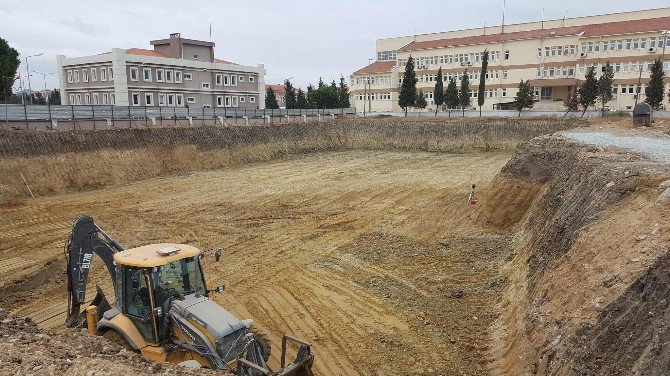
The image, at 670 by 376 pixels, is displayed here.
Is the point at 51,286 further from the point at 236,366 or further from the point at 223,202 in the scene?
the point at 223,202

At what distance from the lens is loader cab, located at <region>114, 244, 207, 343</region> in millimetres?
7633

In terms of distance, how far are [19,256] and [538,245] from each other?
16136 millimetres

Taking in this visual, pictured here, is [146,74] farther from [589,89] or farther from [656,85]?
[656,85]

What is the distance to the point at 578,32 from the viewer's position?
53812 millimetres

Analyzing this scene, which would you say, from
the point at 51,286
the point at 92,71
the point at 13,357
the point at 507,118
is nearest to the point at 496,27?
the point at 507,118

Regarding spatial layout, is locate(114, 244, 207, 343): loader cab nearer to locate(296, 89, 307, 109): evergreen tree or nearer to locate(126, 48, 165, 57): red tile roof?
locate(126, 48, 165, 57): red tile roof

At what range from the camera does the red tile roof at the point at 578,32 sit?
162 ft

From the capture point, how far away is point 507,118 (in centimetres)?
4588

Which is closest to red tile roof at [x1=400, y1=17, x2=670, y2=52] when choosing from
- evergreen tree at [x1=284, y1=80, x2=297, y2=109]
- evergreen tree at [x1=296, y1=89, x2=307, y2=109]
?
evergreen tree at [x1=296, y1=89, x2=307, y2=109]

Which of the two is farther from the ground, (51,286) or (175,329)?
(175,329)

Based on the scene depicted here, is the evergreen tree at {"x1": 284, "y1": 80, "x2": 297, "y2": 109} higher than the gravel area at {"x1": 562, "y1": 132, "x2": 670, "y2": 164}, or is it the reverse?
the evergreen tree at {"x1": 284, "y1": 80, "x2": 297, "y2": 109}

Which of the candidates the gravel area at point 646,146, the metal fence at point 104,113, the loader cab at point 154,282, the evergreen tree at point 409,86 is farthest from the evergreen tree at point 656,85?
the loader cab at point 154,282

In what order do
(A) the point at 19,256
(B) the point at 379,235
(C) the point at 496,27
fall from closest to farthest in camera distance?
(A) the point at 19,256, (B) the point at 379,235, (C) the point at 496,27

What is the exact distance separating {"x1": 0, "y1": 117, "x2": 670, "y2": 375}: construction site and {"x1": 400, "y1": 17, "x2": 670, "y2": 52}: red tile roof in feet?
98.4
